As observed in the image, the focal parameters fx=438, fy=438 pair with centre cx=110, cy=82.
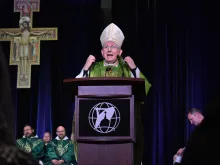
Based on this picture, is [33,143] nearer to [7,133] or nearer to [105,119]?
[105,119]

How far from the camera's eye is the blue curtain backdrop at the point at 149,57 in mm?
7285

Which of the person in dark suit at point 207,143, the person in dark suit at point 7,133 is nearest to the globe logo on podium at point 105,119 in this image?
the person in dark suit at point 7,133

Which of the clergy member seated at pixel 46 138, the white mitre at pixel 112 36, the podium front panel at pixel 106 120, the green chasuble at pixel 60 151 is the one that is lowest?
the green chasuble at pixel 60 151

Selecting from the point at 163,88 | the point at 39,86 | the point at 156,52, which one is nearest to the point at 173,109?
the point at 163,88

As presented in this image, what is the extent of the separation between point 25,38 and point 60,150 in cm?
222

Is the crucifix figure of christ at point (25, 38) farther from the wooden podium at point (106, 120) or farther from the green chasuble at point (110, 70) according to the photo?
the wooden podium at point (106, 120)

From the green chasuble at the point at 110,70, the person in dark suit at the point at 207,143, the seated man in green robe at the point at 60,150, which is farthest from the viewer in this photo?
the seated man in green robe at the point at 60,150

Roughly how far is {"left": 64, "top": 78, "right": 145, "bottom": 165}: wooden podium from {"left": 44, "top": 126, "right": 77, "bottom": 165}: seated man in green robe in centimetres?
424

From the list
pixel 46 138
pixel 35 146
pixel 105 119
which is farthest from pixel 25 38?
pixel 105 119

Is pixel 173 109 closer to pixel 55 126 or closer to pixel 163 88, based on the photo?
pixel 163 88

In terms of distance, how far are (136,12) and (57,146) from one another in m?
2.70

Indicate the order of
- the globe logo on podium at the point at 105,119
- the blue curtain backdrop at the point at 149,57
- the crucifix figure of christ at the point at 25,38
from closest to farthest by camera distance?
the globe logo on podium at the point at 105,119, the blue curtain backdrop at the point at 149,57, the crucifix figure of christ at the point at 25,38

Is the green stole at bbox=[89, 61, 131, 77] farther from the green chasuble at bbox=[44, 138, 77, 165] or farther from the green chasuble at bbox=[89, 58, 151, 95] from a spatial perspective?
the green chasuble at bbox=[44, 138, 77, 165]

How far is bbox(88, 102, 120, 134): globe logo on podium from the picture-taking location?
3229 mm
